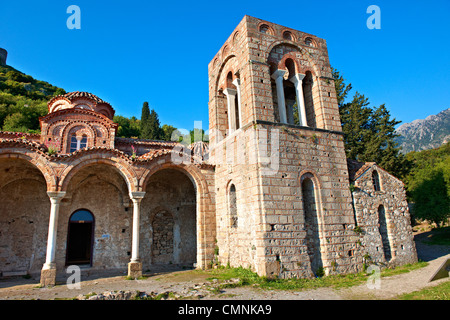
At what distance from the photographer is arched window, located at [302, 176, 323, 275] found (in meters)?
9.77

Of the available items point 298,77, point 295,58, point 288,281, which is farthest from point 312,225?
point 295,58

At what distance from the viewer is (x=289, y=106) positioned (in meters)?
13.6

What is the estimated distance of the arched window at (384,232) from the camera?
11262mm

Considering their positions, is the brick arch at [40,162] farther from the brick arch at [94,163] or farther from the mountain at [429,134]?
the mountain at [429,134]

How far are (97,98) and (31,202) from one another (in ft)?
21.8

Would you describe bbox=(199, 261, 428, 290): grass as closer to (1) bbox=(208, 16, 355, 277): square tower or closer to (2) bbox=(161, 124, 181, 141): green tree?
(1) bbox=(208, 16, 355, 277): square tower

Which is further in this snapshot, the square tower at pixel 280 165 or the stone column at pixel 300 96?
the stone column at pixel 300 96

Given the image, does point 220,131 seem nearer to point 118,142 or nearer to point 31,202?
point 118,142

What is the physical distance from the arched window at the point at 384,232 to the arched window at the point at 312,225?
3125 millimetres

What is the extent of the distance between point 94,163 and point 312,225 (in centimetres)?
856

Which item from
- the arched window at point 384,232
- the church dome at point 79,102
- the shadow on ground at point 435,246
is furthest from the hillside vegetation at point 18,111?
the shadow on ground at point 435,246

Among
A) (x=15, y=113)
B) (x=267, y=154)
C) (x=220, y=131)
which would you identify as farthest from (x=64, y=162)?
(x=15, y=113)

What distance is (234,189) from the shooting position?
11.5 meters

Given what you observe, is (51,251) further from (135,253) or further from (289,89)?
(289,89)
